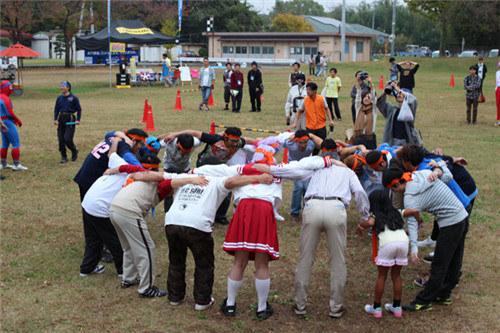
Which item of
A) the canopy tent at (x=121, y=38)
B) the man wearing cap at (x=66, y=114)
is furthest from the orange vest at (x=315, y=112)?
the canopy tent at (x=121, y=38)

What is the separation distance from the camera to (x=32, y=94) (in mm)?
30094

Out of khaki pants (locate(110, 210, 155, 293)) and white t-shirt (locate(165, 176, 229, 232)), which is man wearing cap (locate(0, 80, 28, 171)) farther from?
white t-shirt (locate(165, 176, 229, 232))

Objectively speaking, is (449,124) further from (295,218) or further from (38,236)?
(38,236)

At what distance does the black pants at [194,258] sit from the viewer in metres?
5.91

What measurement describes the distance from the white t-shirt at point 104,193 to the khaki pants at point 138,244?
412 mm

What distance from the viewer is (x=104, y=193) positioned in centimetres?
676

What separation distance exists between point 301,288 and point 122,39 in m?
30.0

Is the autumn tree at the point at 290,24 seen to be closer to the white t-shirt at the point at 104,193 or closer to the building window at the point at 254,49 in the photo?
the building window at the point at 254,49

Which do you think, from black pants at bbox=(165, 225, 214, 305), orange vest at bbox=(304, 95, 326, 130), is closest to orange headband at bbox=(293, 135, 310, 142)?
black pants at bbox=(165, 225, 214, 305)

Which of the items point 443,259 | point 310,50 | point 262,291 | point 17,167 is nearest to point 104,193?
point 262,291

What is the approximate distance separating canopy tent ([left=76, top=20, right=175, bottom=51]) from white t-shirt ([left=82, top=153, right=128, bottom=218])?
28.4m

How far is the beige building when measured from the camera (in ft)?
229

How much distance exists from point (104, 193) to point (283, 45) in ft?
221

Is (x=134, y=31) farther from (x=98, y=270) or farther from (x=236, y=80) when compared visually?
(x=98, y=270)
